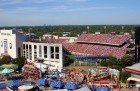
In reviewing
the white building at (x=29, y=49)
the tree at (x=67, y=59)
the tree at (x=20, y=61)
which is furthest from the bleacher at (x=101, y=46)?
the tree at (x=20, y=61)

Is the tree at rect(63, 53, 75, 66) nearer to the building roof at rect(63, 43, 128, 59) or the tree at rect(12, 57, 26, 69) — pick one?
the building roof at rect(63, 43, 128, 59)

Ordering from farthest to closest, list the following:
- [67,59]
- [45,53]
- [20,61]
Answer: [67,59], [45,53], [20,61]

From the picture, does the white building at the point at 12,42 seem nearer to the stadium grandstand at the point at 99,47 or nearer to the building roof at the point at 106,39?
the stadium grandstand at the point at 99,47

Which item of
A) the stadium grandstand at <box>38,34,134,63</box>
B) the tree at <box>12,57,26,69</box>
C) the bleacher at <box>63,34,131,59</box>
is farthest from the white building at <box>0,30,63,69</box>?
the bleacher at <box>63,34,131,59</box>

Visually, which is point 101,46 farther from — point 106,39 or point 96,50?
point 106,39

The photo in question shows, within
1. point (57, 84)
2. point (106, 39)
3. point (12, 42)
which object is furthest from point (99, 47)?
point (57, 84)

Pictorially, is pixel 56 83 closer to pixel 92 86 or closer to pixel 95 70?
pixel 92 86

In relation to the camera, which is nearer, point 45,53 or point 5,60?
point 45,53

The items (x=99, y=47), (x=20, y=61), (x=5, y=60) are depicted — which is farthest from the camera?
(x=99, y=47)
